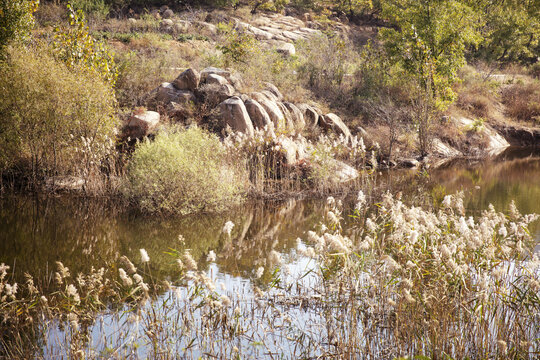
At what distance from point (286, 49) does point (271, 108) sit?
14.7 meters

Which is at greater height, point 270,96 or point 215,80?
point 215,80

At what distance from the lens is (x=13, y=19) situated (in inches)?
496

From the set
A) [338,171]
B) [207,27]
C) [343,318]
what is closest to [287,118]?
[338,171]

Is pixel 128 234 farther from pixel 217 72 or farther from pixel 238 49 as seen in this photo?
pixel 238 49

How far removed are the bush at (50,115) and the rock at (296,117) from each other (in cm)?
728

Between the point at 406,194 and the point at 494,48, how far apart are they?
28332 millimetres

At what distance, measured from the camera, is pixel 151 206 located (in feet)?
35.0

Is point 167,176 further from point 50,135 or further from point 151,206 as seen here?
point 50,135

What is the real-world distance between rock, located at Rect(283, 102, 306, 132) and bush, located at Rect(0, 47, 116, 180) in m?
7.28

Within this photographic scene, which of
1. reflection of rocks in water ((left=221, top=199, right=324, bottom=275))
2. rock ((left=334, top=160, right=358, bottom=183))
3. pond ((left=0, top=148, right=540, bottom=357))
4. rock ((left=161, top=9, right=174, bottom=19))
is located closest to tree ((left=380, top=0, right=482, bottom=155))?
rock ((left=334, top=160, right=358, bottom=183))

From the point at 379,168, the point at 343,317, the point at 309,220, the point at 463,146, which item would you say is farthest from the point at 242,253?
the point at 463,146

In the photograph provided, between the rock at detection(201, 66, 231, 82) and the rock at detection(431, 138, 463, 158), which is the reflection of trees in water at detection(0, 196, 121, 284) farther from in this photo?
the rock at detection(431, 138, 463, 158)

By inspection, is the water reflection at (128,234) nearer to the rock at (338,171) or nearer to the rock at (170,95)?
the rock at (338,171)

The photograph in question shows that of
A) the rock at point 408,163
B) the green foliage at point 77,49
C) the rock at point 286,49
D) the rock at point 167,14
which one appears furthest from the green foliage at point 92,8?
the rock at point 408,163
